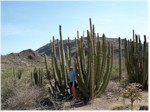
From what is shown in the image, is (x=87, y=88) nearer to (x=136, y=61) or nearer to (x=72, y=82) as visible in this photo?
(x=72, y=82)

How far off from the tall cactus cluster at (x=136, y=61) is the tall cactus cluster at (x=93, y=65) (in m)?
2.58

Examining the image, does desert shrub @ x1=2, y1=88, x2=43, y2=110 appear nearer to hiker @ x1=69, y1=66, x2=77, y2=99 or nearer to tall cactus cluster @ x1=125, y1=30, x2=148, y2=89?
hiker @ x1=69, y1=66, x2=77, y2=99

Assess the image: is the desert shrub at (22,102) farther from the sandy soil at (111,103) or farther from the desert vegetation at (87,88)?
the sandy soil at (111,103)

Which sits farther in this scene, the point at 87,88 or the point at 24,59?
the point at 24,59

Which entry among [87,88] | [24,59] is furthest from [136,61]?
[24,59]

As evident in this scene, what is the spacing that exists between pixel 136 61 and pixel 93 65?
4040 mm

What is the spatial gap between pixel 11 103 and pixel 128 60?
21.1ft

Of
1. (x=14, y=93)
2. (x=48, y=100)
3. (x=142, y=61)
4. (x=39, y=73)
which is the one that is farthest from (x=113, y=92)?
(x=39, y=73)

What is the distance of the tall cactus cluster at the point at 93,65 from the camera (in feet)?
42.6

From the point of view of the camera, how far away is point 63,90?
583 inches

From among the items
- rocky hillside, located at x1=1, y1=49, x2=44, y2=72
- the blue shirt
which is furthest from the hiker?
rocky hillside, located at x1=1, y1=49, x2=44, y2=72

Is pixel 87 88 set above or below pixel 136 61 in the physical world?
below

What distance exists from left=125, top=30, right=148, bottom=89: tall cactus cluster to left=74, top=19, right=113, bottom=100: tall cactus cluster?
2.58 m

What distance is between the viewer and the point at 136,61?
16.3 metres
